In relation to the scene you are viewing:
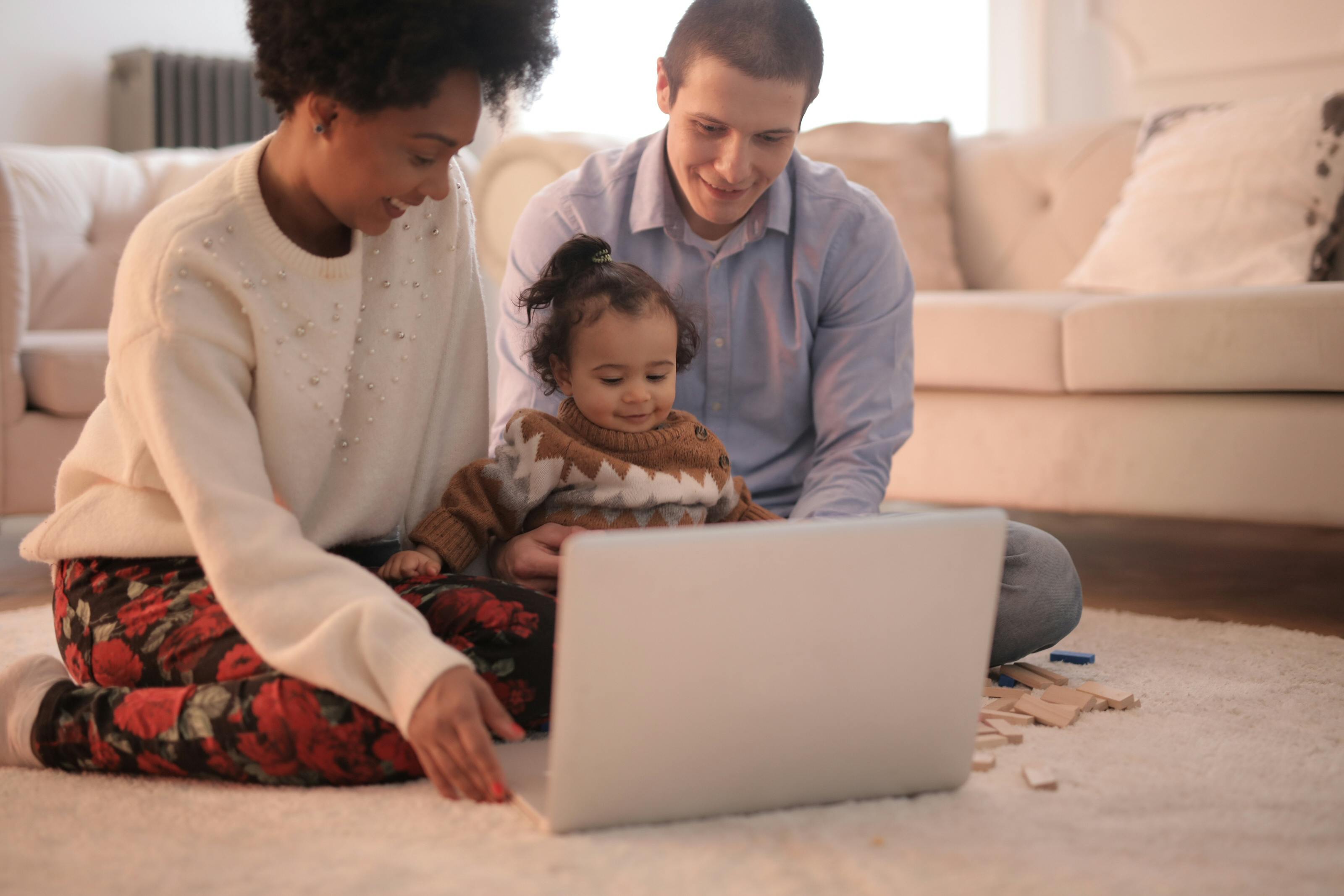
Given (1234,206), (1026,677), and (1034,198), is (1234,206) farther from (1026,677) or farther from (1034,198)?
(1026,677)

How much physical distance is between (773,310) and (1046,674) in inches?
21.9

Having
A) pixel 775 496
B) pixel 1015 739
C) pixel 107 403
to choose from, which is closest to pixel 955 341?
pixel 775 496

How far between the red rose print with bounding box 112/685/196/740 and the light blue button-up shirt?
60cm

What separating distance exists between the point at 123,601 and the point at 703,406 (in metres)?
0.74

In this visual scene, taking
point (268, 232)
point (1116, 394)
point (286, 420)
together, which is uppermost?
point (268, 232)

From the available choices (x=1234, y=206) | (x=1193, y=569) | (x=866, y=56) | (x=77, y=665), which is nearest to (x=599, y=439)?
(x=77, y=665)

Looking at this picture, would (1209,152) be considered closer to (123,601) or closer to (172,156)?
(123,601)

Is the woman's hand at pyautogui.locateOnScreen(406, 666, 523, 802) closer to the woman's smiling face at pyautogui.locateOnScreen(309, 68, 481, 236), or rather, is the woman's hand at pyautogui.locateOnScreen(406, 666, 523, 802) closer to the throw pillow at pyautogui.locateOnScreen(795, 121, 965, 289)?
the woman's smiling face at pyautogui.locateOnScreen(309, 68, 481, 236)

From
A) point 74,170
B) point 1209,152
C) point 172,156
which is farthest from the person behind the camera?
point 172,156

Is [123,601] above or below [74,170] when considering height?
below

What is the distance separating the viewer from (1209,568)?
2.37m

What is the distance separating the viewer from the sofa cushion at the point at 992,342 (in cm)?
223

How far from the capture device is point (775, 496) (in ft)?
5.55

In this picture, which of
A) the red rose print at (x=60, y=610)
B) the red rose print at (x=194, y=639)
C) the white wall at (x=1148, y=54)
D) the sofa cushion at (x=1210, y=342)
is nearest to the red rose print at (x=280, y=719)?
the red rose print at (x=194, y=639)
